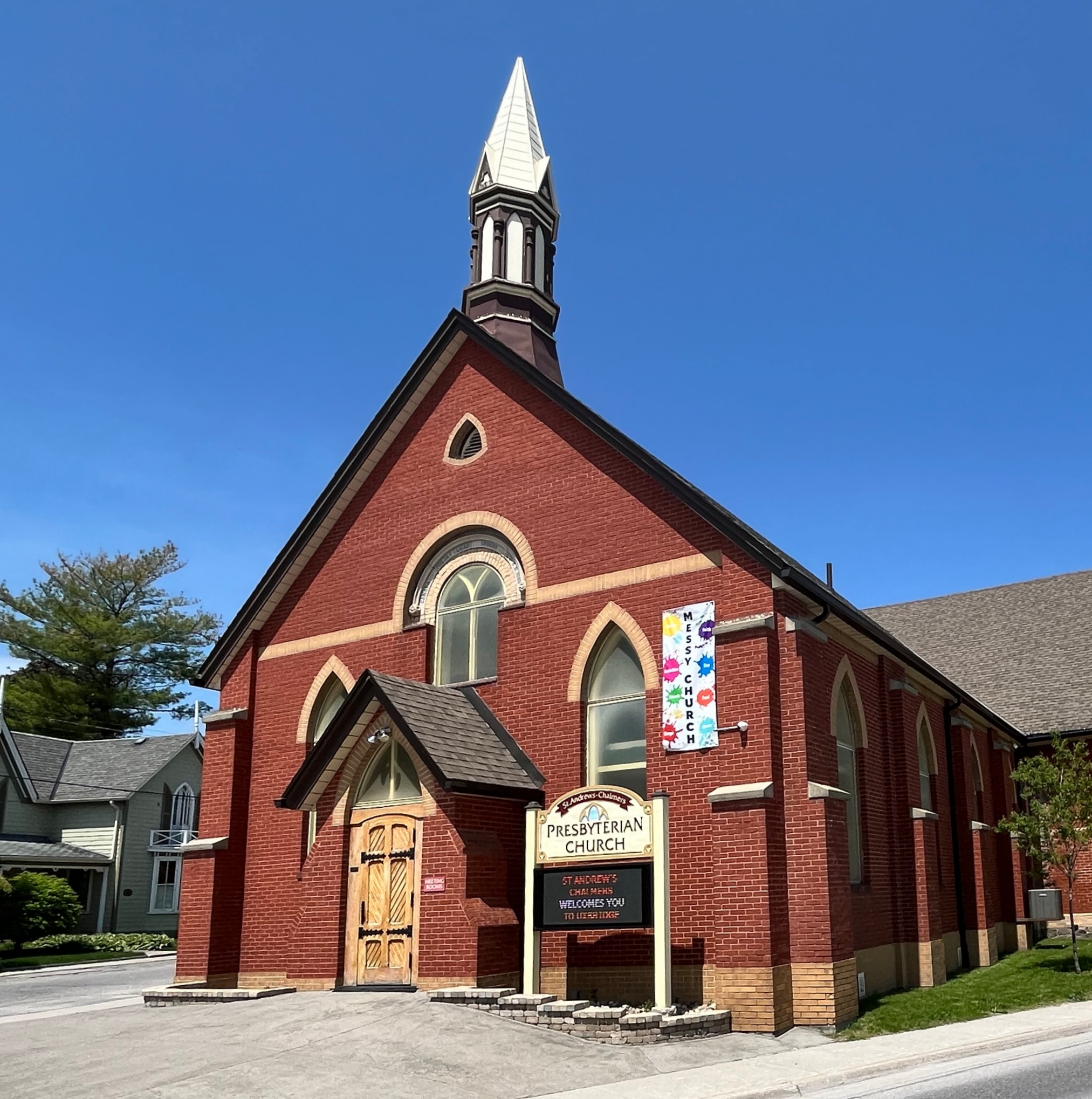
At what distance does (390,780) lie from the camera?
56.2 feet

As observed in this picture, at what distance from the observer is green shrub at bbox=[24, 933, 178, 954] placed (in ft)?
115

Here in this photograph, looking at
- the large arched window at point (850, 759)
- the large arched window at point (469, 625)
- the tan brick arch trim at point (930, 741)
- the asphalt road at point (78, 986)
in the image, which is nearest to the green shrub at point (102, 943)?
the asphalt road at point (78, 986)

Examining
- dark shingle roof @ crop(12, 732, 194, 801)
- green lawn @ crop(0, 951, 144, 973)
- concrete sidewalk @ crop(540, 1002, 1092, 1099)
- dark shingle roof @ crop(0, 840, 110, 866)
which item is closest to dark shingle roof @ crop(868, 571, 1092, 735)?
concrete sidewalk @ crop(540, 1002, 1092, 1099)

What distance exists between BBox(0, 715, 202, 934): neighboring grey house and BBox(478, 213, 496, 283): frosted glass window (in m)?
25.1

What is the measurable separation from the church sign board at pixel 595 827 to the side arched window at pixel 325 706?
6149 mm

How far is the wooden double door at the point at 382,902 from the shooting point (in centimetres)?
1628

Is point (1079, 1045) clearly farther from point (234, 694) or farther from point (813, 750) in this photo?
point (234, 694)

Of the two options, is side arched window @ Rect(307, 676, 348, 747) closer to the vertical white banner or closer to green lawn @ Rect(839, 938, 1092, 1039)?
the vertical white banner

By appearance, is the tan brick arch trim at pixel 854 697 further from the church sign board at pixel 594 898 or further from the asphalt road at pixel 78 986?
the asphalt road at pixel 78 986

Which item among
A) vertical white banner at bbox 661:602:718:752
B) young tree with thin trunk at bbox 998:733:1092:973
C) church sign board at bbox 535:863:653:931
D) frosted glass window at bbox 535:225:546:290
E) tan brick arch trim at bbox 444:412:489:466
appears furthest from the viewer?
frosted glass window at bbox 535:225:546:290

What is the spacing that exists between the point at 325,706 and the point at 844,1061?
36.8ft

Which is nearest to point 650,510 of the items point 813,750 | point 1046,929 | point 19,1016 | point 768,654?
point 768,654

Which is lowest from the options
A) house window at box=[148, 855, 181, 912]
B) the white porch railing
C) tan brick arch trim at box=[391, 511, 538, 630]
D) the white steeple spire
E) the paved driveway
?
the paved driveway

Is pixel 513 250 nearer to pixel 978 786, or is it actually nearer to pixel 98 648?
pixel 978 786
